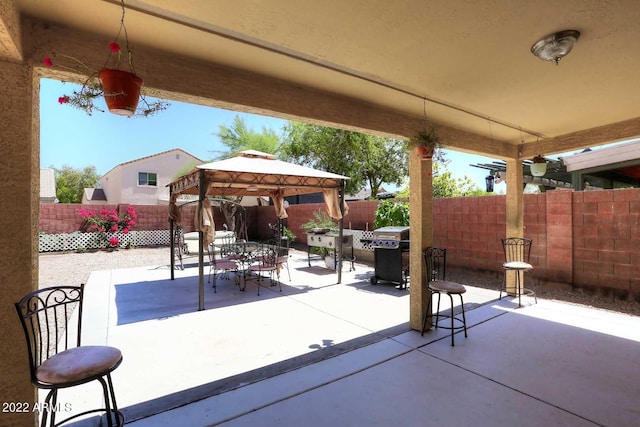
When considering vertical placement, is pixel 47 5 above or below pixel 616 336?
above

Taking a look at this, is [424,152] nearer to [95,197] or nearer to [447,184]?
[447,184]

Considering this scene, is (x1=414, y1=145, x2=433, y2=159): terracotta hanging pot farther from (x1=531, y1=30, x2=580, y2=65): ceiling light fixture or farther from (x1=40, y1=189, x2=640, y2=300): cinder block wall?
(x1=40, y1=189, x2=640, y2=300): cinder block wall

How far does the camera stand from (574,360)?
3.19 m

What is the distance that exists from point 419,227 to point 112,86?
11.2 feet

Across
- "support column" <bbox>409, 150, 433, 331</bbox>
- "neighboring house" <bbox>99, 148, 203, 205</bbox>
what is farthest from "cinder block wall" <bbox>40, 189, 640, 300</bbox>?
"neighboring house" <bbox>99, 148, 203, 205</bbox>

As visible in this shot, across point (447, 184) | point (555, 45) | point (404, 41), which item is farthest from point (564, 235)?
point (447, 184)

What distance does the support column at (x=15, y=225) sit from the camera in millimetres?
1774

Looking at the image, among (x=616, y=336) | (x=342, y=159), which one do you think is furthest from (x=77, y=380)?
(x=342, y=159)

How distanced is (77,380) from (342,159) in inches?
529

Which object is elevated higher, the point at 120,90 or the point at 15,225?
the point at 120,90

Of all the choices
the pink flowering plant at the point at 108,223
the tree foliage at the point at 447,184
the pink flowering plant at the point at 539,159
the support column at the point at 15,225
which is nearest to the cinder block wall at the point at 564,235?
the pink flowering plant at the point at 539,159

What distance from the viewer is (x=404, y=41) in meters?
2.15

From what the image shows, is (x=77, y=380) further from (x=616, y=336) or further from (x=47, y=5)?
(x=616, y=336)

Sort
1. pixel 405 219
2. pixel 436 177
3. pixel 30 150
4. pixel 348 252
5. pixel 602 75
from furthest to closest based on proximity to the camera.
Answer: pixel 436 177
pixel 348 252
pixel 405 219
pixel 602 75
pixel 30 150
